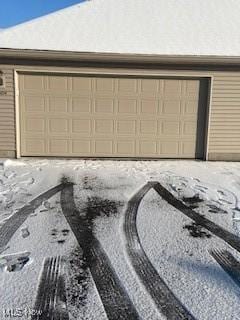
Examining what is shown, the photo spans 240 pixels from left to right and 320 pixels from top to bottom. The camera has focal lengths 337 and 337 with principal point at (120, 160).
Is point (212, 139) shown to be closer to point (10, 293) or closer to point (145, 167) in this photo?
point (145, 167)

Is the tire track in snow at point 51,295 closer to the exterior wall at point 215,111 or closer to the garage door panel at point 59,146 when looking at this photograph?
the garage door panel at point 59,146

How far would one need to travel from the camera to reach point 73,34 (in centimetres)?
907

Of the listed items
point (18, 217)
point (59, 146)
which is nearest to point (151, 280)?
point (18, 217)

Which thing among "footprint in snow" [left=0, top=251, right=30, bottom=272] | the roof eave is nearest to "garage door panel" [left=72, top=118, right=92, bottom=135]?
the roof eave

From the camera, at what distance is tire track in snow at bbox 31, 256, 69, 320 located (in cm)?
255

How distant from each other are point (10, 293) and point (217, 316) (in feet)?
5.45

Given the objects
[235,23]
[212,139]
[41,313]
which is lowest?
[41,313]

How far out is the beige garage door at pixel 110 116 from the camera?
335 inches

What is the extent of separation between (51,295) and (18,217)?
6.47 feet

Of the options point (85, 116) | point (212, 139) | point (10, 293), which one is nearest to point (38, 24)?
point (85, 116)

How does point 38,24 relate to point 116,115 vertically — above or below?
above

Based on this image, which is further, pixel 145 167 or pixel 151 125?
pixel 151 125

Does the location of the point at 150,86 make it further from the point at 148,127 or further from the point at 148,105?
the point at 148,127

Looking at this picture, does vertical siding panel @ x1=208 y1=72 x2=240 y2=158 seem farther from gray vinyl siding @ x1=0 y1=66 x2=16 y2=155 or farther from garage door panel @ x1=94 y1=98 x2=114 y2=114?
gray vinyl siding @ x1=0 y1=66 x2=16 y2=155
